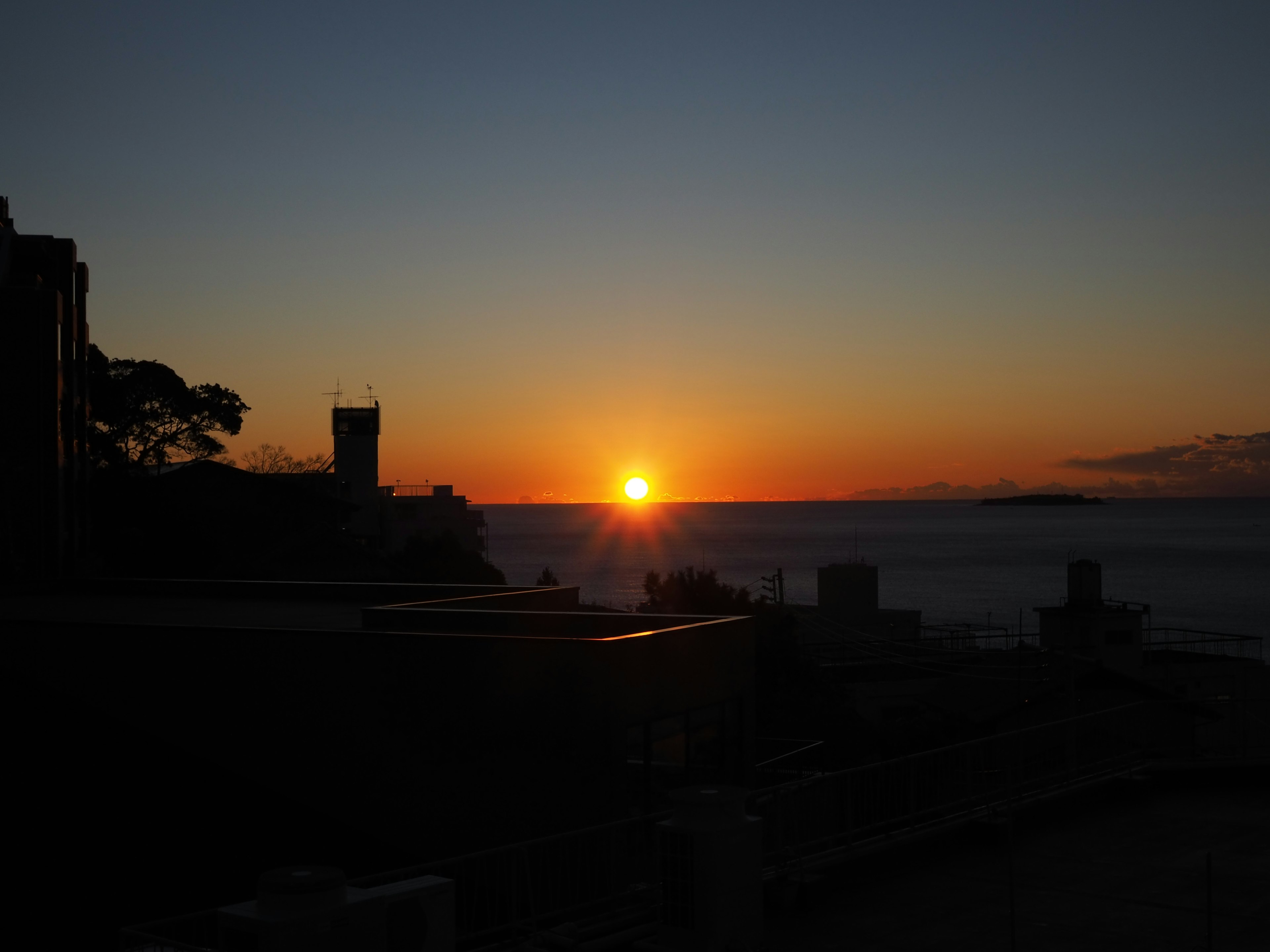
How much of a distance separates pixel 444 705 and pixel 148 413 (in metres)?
43.9

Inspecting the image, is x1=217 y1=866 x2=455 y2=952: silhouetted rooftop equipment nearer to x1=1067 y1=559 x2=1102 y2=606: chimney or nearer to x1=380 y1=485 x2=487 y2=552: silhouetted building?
x1=1067 y1=559 x2=1102 y2=606: chimney

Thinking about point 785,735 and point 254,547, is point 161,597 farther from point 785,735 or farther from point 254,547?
point 254,547

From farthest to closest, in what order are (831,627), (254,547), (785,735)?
(831,627)
(254,547)
(785,735)

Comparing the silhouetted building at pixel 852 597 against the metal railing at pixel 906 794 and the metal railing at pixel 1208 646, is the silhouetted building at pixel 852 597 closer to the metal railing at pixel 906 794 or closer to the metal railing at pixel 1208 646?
the metal railing at pixel 1208 646

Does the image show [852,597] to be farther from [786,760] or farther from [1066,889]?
[1066,889]

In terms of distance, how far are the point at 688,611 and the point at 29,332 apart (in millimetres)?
35617

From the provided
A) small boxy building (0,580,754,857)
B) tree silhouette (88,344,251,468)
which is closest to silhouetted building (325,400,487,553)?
tree silhouette (88,344,251,468)

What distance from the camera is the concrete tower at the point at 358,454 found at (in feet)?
351

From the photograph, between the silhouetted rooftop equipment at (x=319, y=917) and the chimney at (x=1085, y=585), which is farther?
the chimney at (x=1085, y=585)

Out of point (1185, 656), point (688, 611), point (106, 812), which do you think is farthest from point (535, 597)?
point (1185, 656)

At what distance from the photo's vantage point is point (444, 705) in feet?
57.4

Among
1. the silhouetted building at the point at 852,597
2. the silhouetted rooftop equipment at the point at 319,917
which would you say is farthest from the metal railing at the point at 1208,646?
the silhouetted rooftop equipment at the point at 319,917

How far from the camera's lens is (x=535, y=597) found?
23.7 metres

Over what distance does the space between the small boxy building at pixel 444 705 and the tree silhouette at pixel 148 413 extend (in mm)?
33075
